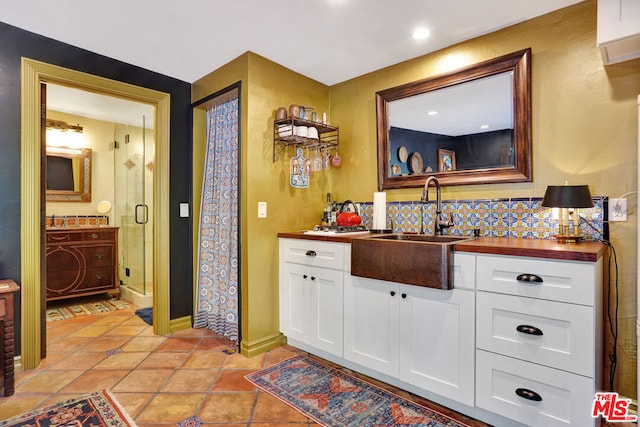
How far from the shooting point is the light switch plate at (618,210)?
177cm

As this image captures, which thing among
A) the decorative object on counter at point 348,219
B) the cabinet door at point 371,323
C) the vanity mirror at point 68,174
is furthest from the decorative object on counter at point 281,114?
the vanity mirror at point 68,174

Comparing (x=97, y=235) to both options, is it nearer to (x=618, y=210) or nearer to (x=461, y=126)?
(x=461, y=126)

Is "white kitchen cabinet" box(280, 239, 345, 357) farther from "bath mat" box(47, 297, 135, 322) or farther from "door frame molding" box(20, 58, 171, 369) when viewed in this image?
"bath mat" box(47, 297, 135, 322)

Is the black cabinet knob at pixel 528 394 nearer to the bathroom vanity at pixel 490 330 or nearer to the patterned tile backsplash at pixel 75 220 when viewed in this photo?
the bathroom vanity at pixel 490 330

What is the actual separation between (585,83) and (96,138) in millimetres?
5095

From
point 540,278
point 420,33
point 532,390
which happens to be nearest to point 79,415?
point 532,390

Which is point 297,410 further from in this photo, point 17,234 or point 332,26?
point 332,26

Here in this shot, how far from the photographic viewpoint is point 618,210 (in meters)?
1.78

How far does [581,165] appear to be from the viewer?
6.22 feet

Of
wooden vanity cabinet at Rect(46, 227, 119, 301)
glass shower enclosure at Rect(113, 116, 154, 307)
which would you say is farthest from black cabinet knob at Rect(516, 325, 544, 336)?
wooden vanity cabinet at Rect(46, 227, 119, 301)

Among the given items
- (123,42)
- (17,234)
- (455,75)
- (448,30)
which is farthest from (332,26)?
(17,234)

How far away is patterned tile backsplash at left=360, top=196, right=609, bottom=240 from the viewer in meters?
1.86

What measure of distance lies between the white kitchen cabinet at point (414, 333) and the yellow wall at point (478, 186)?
2.60ft

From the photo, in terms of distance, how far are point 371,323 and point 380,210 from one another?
0.85 m
